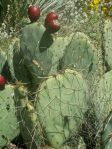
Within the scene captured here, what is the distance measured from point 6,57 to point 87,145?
3.14 ft

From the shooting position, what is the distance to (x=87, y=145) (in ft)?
12.3

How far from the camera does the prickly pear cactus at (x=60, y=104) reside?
3.33 m

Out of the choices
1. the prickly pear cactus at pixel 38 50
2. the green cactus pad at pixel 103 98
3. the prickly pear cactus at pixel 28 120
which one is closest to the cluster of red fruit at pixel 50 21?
the prickly pear cactus at pixel 38 50

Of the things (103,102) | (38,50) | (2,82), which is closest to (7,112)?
(2,82)

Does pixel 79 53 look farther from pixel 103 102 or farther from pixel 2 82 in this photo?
pixel 2 82

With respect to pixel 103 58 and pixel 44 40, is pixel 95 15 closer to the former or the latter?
pixel 103 58

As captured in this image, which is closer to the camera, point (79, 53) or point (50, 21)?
point (50, 21)

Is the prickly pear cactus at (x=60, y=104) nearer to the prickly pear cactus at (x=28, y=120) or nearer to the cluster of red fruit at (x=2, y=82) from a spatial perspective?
the prickly pear cactus at (x=28, y=120)

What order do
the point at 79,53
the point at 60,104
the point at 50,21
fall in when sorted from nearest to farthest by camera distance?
the point at 60,104
the point at 50,21
the point at 79,53

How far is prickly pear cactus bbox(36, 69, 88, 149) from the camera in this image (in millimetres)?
3328

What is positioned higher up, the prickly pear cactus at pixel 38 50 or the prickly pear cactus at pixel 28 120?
the prickly pear cactus at pixel 38 50

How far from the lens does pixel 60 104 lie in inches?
132

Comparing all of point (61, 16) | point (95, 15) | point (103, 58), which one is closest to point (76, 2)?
point (61, 16)

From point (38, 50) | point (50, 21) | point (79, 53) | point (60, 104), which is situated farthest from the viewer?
point (79, 53)
